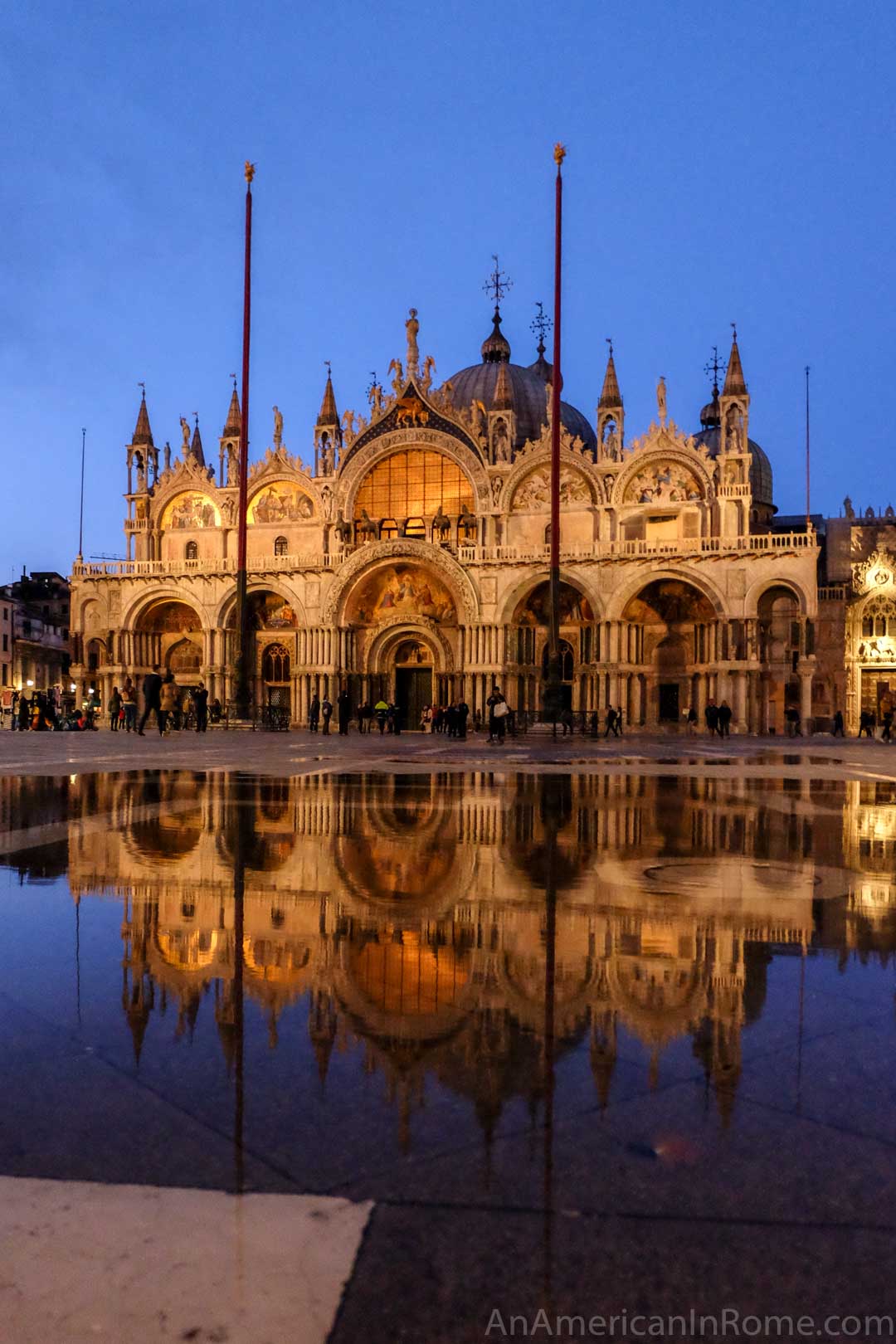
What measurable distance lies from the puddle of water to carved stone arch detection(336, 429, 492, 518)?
119 feet

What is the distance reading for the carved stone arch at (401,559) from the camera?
39656mm

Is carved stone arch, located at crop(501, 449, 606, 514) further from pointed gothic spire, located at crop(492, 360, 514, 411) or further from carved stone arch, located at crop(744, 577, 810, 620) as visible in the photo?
carved stone arch, located at crop(744, 577, 810, 620)

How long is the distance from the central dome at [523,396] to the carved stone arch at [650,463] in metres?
7.95

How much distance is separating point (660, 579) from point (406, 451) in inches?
496

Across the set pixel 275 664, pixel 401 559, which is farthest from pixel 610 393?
pixel 275 664

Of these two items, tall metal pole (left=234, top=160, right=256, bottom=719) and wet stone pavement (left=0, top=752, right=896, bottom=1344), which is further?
tall metal pole (left=234, top=160, right=256, bottom=719)

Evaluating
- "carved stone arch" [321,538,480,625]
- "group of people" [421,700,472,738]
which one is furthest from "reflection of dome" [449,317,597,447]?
"group of people" [421,700,472,738]

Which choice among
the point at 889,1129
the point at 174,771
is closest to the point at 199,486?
the point at 174,771

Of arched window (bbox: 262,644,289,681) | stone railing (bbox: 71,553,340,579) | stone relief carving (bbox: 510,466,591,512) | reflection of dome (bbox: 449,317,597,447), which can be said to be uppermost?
reflection of dome (bbox: 449,317,597,447)

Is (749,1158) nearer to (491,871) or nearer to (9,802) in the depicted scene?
(491,871)

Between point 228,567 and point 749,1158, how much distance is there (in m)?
43.1

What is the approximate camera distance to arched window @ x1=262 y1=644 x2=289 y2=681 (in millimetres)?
44969

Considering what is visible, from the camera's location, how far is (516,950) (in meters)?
3.08

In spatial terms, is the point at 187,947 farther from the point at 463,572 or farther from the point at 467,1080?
the point at 463,572
